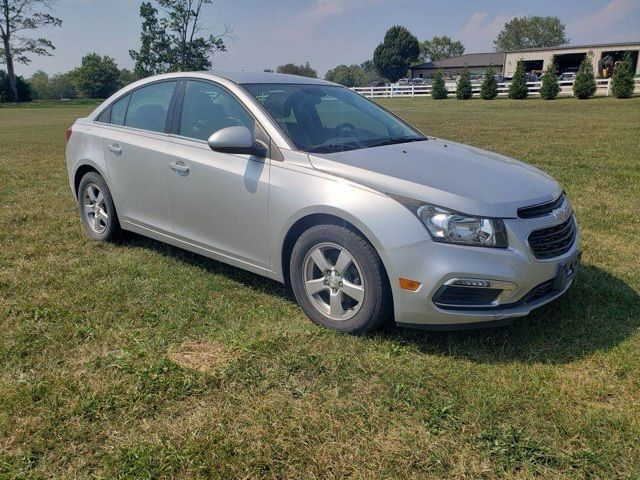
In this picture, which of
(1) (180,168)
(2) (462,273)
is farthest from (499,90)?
(2) (462,273)

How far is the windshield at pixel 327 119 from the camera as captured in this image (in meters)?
3.87

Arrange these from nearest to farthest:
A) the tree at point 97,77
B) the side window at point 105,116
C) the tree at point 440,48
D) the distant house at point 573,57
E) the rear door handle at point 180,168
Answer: the rear door handle at point 180,168, the side window at point 105,116, the distant house at point 573,57, the tree at point 97,77, the tree at point 440,48

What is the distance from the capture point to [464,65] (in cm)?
8031

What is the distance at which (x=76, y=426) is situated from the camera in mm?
2613

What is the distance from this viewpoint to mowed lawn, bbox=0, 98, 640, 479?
7.93 ft

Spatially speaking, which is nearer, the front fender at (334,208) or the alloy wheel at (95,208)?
the front fender at (334,208)

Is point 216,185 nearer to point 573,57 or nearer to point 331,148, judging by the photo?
point 331,148

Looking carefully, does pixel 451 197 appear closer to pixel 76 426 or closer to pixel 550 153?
pixel 76 426

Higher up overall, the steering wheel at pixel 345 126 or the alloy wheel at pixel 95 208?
the steering wheel at pixel 345 126

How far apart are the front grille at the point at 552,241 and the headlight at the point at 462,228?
0.25 meters

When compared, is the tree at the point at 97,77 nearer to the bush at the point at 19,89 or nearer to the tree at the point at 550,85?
the bush at the point at 19,89

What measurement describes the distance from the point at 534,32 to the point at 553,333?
131243 millimetres

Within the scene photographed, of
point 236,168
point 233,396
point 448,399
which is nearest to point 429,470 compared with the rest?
point 448,399

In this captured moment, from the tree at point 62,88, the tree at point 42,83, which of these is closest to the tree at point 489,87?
the tree at point 62,88
